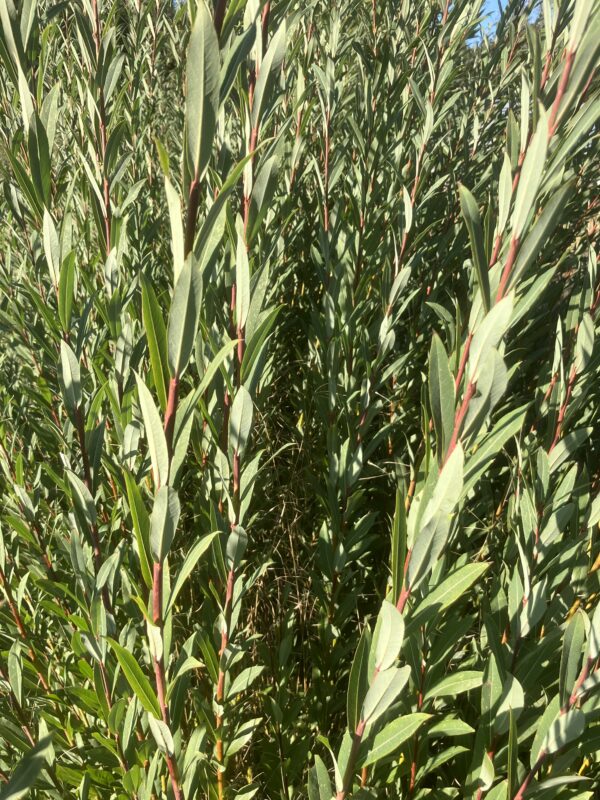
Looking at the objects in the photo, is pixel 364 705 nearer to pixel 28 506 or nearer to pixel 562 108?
pixel 562 108

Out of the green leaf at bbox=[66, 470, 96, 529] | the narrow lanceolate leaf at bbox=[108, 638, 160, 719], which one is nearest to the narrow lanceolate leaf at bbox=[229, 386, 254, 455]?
the green leaf at bbox=[66, 470, 96, 529]

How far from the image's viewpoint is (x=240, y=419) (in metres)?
1.00

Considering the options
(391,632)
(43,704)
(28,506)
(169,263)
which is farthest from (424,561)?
(169,263)

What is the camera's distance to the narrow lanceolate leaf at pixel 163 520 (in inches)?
28.3

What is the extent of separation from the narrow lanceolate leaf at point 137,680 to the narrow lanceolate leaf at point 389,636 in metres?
0.33

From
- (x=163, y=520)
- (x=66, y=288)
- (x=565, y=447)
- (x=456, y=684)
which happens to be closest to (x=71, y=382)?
(x=66, y=288)

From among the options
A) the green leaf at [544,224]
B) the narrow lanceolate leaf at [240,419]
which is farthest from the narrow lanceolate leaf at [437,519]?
the narrow lanceolate leaf at [240,419]

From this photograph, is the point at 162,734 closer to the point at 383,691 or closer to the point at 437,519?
the point at 383,691

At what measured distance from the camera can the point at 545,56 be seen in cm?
118

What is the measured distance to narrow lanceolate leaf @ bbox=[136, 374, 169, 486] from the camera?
70cm

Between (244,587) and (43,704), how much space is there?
2.01ft

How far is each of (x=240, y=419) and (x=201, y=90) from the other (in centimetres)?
51

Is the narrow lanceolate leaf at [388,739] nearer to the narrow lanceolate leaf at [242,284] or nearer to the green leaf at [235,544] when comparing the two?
the green leaf at [235,544]

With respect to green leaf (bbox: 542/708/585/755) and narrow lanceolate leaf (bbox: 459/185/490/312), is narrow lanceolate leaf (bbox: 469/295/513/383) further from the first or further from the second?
green leaf (bbox: 542/708/585/755)
